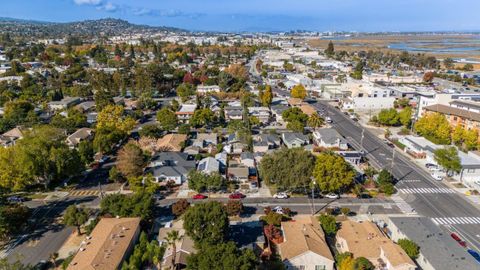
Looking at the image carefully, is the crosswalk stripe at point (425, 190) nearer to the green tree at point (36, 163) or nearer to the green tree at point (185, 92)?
the green tree at point (36, 163)

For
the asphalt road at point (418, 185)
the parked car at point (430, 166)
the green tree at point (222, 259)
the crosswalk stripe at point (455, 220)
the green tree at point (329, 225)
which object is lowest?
the crosswalk stripe at point (455, 220)

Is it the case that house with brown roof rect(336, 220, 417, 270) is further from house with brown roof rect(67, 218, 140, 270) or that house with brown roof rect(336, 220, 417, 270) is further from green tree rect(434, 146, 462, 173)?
green tree rect(434, 146, 462, 173)

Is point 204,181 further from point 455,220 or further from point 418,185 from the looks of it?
point 418,185

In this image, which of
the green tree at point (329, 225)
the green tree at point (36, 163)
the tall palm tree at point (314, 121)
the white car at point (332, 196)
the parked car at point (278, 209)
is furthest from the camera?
the tall palm tree at point (314, 121)

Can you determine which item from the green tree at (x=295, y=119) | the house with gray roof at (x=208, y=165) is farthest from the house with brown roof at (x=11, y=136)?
the green tree at (x=295, y=119)

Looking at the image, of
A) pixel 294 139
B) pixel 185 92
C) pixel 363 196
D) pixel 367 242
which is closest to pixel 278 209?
pixel 367 242

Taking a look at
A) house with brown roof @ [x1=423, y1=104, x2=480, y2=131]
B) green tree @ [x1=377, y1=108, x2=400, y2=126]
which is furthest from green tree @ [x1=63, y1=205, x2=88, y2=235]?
house with brown roof @ [x1=423, y1=104, x2=480, y2=131]
